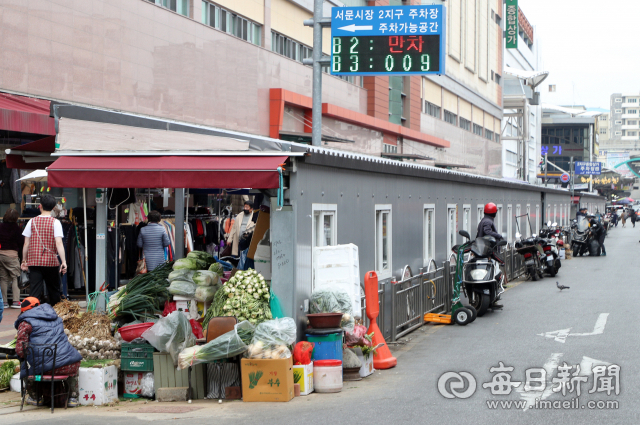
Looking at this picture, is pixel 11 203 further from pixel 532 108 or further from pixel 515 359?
pixel 532 108

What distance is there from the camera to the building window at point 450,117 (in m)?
47.5

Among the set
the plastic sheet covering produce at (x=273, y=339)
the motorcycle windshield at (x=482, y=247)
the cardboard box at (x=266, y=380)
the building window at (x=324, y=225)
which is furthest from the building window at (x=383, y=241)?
the cardboard box at (x=266, y=380)

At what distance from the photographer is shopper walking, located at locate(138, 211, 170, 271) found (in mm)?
14523

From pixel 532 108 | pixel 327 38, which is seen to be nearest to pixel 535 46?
pixel 532 108

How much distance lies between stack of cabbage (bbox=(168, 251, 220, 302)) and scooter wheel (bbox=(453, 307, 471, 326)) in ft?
16.2

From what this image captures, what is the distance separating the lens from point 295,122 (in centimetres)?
2608

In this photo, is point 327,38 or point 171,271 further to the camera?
point 327,38

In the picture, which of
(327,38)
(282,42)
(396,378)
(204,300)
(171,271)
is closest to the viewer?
(396,378)

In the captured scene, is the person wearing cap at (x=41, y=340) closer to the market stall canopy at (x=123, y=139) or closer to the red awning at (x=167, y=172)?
the red awning at (x=167, y=172)

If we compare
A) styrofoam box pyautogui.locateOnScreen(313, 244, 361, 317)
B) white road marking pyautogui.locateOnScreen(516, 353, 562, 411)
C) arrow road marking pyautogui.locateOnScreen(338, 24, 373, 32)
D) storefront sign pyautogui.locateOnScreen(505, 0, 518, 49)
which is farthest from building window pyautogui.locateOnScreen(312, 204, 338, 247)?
storefront sign pyautogui.locateOnScreen(505, 0, 518, 49)

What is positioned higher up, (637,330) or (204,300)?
(204,300)

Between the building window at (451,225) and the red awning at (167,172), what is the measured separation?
402 inches

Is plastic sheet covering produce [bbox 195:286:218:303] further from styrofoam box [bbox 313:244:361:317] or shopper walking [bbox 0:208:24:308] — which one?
shopper walking [bbox 0:208:24:308]

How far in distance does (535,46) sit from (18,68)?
9360cm
